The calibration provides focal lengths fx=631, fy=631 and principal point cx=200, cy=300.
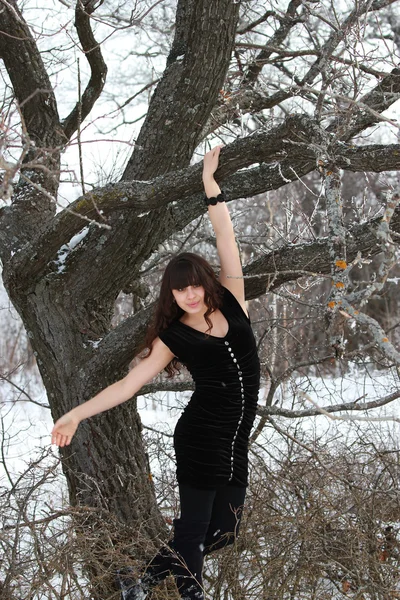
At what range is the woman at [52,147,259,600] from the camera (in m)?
2.88

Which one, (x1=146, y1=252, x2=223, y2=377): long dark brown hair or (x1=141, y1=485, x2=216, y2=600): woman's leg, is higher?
(x1=146, y1=252, x2=223, y2=377): long dark brown hair

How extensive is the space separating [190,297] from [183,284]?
68 mm

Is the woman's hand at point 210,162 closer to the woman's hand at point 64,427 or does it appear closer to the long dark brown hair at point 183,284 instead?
the long dark brown hair at point 183,284

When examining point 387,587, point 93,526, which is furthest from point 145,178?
point 387,587

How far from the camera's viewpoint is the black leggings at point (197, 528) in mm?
2861

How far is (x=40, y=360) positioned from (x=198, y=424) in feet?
4.57

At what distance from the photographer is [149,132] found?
12.5 feet

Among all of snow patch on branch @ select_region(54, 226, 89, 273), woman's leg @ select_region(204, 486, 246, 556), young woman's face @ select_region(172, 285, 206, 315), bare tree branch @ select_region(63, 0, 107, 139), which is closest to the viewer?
young woman's face @ select_region(172, 285, 206, 315)

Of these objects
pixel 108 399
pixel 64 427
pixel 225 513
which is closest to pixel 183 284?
pixel 108 399

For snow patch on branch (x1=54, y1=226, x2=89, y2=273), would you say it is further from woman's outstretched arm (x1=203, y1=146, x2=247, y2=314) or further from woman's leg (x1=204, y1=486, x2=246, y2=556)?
woman's leg (x1=204, y1=486, x2=246, y2=556)

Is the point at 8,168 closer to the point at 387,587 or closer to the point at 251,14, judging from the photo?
the point at 387,587

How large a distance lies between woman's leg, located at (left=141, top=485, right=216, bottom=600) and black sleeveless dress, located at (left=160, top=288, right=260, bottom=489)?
0.07m

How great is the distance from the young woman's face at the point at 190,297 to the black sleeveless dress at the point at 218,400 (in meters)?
0.14

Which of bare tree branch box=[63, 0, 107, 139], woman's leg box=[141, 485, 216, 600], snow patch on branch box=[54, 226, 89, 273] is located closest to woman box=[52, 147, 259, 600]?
woman's leg box=[141, 485, 216, 600]
